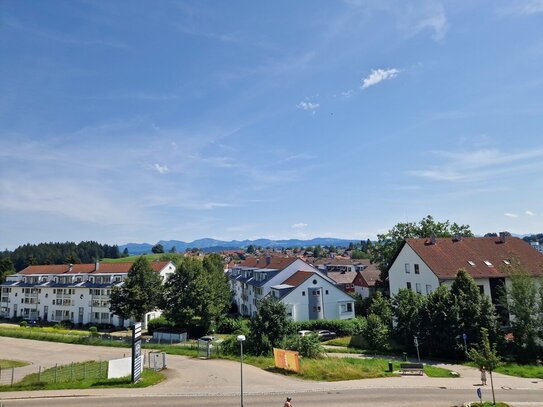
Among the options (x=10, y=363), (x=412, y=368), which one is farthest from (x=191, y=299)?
(x=412, y=368)

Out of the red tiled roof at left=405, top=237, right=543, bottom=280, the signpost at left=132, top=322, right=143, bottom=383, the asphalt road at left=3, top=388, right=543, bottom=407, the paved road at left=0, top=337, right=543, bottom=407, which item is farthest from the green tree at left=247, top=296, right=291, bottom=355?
the red tiled roof at left=405, top=237, right=543, bottom=280

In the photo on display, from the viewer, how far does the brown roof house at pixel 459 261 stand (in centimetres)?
4325

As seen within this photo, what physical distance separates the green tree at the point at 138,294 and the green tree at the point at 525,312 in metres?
42.4

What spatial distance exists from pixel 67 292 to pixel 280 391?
6378 cm

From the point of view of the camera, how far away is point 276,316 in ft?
110

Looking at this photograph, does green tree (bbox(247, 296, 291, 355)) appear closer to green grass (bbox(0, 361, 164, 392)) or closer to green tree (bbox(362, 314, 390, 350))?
green grass (bbox(0, 361, 164, 392))

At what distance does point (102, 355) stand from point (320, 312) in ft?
94.0

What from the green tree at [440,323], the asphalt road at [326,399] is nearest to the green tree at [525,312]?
the green tree at [440,323]

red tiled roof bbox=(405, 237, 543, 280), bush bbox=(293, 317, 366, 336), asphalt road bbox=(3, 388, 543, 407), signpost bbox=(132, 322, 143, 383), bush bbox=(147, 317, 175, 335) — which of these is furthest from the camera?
bush bbox=(147, 317, 175, 335)

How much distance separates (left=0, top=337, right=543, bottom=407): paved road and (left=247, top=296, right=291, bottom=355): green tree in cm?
457

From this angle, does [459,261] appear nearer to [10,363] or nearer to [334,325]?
[334,325]

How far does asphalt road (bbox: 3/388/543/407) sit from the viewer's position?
66.7ft

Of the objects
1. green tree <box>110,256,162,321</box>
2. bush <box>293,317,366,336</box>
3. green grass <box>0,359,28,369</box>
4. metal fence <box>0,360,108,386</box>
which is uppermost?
green tree <box>110,256,162,321</box>

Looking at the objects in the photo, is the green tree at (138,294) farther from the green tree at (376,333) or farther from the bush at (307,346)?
the green tree at (376,333)
